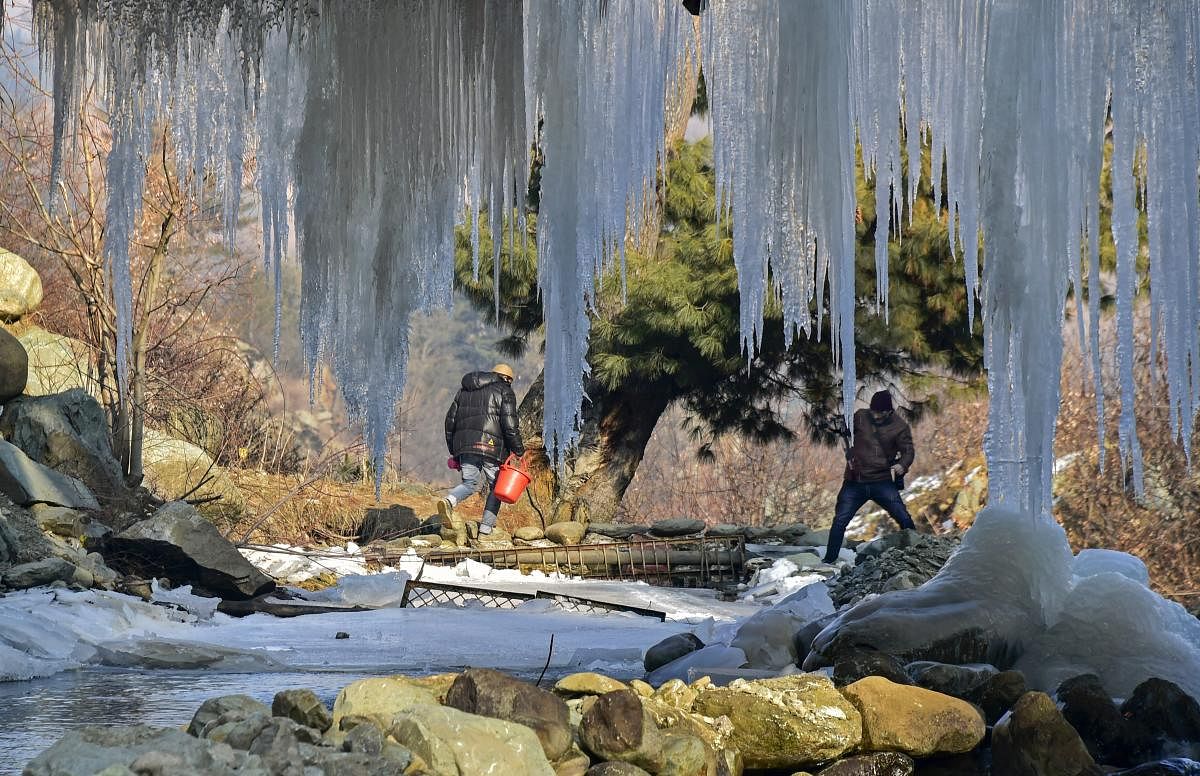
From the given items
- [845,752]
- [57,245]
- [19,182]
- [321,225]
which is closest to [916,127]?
[845,752]

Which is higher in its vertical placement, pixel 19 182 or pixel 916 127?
pixel 19 182

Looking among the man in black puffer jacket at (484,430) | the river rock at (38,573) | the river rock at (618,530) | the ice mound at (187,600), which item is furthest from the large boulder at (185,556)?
the river rock at (618,530)

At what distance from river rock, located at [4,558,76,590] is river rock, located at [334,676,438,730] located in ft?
12.6

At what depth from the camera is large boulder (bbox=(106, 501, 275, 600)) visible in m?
7.82

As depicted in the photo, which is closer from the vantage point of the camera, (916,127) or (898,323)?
(916,127)

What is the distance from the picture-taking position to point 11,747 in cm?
343

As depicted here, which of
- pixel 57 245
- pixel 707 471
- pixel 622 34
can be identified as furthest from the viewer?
pixel 707 471

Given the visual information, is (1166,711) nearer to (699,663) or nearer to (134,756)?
(699,663)

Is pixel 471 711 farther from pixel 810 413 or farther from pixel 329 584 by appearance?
pixel 810 413

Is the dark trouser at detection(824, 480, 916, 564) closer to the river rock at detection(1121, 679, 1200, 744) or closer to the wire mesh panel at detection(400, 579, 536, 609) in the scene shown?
the wire mesh panel at detection(400, 579, 536, 609)

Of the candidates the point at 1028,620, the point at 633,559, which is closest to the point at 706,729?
Result: the point at 1028,620

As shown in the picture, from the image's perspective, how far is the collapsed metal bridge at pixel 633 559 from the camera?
33.7 ft

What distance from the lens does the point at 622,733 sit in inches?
139

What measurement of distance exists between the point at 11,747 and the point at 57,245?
8.39 m
